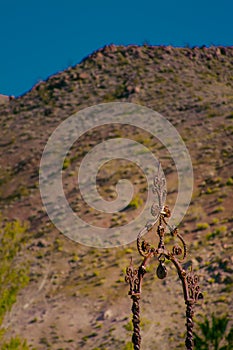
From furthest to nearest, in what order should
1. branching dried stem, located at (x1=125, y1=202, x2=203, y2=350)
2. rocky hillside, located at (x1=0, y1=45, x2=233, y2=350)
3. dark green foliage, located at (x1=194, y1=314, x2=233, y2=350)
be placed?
1. rocky hillside, located at (x1=0, y1=45, x2=233, y2=350)
2. dark green foliage, located at (x1=194, y1=314, x2=233, y2=350)
3. branching dried stem, located at (x1=125, y1=202, x2=203, y2=350)

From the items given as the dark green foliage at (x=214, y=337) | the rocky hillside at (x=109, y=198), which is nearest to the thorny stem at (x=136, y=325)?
the dark green foliage at (x=214, y=337)

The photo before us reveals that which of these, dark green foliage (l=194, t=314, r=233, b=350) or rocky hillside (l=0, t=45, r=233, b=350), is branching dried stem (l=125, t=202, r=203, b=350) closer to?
dark green foliage (l=194, t=314, r=233, b=350)

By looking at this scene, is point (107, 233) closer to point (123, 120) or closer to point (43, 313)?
point (43, 313)

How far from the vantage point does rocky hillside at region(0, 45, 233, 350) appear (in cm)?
3819

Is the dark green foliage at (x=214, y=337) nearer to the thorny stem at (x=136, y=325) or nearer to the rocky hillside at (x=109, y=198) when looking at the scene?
the rocky hillside at (x=109, y=198)

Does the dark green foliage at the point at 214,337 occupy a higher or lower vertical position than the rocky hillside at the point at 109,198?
lower

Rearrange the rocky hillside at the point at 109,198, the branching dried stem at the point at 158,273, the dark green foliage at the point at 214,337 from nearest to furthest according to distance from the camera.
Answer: the branching dried stem at the point at 158,273 < the dark green foliage at the point at 214,337 < the rocky hillside at the point at 109,198

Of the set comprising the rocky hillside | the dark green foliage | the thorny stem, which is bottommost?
the thorny stem

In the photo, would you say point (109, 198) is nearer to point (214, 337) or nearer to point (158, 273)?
point (214, 337)

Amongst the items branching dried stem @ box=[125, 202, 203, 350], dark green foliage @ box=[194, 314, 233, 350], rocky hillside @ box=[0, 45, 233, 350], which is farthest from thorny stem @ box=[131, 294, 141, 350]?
rocky hillside @ box=[0, 45, 233, 350]

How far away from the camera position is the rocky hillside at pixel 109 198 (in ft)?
125

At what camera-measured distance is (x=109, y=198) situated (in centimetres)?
5016

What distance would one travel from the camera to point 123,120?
6219cm

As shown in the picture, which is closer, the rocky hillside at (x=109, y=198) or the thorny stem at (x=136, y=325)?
the thorny stem at (x=136, y=325)
